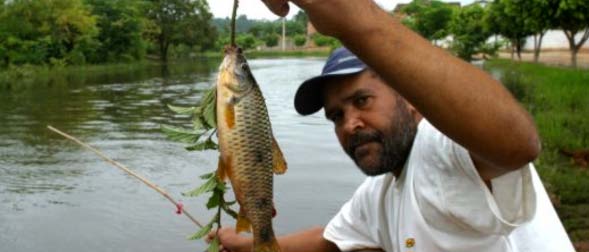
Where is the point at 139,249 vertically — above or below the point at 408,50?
below

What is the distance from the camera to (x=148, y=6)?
73688mm

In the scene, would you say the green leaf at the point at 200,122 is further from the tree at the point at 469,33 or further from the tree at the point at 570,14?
the tree at the point at 469,33

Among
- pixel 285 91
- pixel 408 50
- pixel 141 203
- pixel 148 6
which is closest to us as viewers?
pixel 408 50

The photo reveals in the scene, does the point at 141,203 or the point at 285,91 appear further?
the point at 285,91

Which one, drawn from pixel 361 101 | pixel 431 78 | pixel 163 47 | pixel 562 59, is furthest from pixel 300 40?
pixel 431 78

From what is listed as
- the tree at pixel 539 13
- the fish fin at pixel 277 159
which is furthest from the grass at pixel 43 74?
the fish fin at pixel 277 159

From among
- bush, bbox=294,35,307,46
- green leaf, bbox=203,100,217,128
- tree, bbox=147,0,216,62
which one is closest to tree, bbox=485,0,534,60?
tree, bbox=147,0,216,62

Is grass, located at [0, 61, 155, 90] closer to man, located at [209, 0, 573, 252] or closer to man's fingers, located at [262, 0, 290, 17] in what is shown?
man, located at [209, 0, 573, 252]

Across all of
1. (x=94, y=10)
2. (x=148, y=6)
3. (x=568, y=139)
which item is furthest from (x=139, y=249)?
(x=148, y=6)

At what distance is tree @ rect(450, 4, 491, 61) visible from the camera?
196 feet

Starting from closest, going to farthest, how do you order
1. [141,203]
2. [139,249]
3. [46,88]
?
1. [139,249]
2. [141,203]
3. [46,88]

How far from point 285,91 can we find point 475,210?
1124 inches

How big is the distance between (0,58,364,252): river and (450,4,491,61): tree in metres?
40.4

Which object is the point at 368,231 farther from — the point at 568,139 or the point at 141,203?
the point at 568,139
